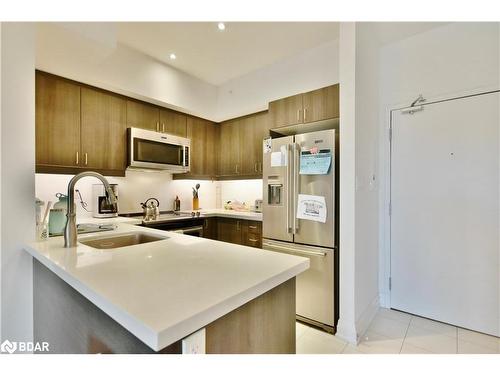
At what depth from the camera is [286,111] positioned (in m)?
2.54

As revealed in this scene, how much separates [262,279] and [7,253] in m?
1.37

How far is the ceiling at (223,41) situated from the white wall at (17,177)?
48.7 inches

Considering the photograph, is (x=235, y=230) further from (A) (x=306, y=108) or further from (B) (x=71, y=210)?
(B) (x=71, y=210)

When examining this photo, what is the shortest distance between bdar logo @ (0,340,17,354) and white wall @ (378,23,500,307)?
2920 millimetres

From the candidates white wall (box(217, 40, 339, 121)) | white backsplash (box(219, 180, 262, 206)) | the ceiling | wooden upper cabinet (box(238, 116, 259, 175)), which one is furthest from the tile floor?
the ceiling

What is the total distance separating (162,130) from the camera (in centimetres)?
301

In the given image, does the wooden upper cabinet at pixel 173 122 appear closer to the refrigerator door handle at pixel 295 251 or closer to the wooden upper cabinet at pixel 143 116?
the wooden upper cabinet at pixel 143 116

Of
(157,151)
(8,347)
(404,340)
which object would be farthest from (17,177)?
(404,340)

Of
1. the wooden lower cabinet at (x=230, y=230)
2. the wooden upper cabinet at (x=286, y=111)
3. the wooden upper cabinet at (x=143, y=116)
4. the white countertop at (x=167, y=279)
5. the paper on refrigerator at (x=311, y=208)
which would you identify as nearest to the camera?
the white countertop at (x=167, y=279)

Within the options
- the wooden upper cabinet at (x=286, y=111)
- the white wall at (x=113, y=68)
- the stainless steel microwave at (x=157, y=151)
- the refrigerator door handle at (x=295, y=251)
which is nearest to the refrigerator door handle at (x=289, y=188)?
the refrigerator door handle at (x=295, y=251)

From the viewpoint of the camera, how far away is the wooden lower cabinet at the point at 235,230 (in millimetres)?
2814

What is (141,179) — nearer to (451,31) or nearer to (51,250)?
(51,250)

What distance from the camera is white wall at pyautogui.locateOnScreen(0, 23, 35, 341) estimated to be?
1235 millimetres
